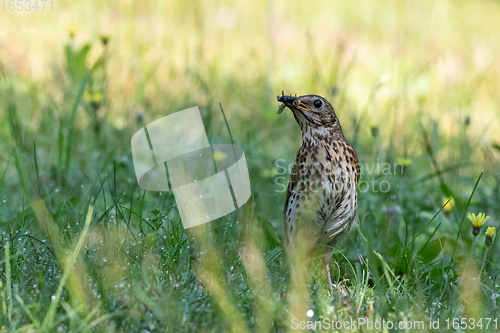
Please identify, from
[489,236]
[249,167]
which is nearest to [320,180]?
[489,236]

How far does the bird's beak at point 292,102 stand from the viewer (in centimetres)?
247

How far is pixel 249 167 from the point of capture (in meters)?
4.04

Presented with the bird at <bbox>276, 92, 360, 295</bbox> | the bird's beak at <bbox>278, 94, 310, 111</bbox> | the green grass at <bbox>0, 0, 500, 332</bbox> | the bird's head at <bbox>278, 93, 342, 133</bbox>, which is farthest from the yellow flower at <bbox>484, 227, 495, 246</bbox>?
the bird's beak at <bbox>278, 94, 310, 111</bbox>

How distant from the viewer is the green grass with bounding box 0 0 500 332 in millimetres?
2023

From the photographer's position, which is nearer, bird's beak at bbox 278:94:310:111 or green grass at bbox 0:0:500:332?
green grass at bbox 0:0:500:332

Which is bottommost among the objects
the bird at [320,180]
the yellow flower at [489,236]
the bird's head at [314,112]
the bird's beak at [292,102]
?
the yellow flower at [489,236]

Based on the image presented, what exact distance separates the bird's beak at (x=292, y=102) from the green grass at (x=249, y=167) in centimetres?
69

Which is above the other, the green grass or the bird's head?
the bird's head

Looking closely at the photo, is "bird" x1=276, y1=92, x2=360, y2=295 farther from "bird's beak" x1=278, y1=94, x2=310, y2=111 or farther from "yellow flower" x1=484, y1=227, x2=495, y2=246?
"yellow flower" x1=484, y1=227, x2=495, y2=246

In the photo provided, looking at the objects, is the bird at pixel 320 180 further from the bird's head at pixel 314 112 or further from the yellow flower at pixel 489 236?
the yellow flower at pixel 489 236

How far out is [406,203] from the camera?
371cm

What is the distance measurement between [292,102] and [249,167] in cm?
157

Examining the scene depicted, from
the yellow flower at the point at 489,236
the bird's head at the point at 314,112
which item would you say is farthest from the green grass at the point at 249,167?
the bird's head at the point at 314,112

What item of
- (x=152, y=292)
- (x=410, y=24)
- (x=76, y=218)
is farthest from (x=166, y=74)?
(x=152, y=292)
